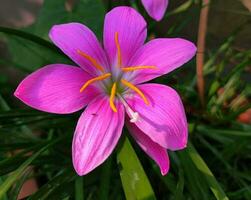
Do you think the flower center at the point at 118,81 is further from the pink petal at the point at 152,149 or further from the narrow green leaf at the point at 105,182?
the narrow green leaf at the point at 105,182

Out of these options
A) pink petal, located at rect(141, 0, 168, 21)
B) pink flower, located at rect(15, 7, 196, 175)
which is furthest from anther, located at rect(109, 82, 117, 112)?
pink petal, located at rect(141, 0, 168, 21)

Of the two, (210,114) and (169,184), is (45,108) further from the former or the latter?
(210,114)

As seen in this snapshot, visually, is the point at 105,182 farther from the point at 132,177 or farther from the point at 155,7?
the point at 155,7

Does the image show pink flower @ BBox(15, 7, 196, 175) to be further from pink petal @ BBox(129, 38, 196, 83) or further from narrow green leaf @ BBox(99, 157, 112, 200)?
narrow green leaf @ BBox(99, 157, 112, 200)

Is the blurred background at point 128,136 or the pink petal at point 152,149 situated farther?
the blurred background at point 128,136

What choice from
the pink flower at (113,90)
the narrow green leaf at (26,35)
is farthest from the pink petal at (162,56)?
the narrow green leaf at (26,35)

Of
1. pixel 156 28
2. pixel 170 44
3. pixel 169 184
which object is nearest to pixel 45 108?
pixel 170 44
